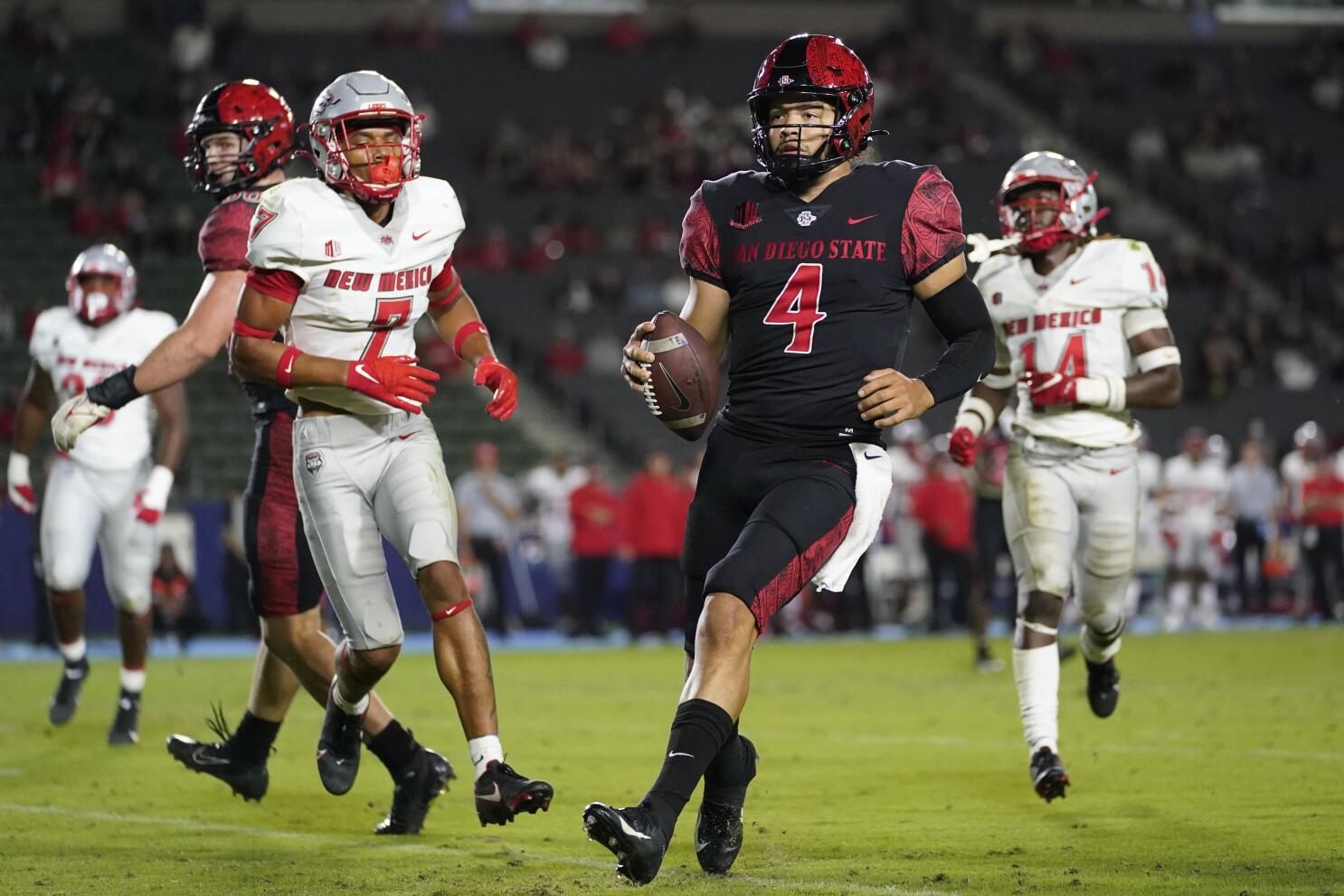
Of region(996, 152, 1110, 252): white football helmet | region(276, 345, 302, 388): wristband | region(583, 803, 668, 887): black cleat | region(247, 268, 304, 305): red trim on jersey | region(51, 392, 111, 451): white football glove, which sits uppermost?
region(996, 152, 1110, 252): white football helmet

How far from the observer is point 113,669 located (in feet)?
46.1

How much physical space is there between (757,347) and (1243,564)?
51.2 feet

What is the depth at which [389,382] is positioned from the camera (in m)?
5.46

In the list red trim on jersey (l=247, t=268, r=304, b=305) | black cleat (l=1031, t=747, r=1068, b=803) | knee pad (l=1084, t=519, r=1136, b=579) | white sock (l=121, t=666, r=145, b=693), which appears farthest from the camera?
white sock (l=121, t=666, r=145, b=693)

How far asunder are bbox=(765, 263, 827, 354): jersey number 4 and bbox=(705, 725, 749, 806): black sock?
1072mm

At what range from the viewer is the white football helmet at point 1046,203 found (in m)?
7.29

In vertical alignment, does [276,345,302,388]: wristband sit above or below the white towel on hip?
above

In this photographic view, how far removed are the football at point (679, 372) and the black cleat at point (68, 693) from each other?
524 centimetres

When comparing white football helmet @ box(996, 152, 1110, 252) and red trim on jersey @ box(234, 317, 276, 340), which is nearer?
red trim on jersey @ box(234, 317, 276, 340)

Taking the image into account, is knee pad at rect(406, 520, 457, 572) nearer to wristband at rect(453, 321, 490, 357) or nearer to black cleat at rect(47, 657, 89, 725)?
wristband at rect(453, 321, 490, 357)

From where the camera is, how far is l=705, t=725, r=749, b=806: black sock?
5.11 metres

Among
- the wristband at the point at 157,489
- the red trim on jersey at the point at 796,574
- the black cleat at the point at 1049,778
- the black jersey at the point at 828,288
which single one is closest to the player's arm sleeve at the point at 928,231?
the black jersey at the point at 828,288

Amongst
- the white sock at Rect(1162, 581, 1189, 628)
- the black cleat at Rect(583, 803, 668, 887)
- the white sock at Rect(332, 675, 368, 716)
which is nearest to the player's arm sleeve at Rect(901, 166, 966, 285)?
the black cleat at Rect(583, 803, 668, 887)

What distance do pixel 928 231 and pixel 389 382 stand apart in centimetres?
161
